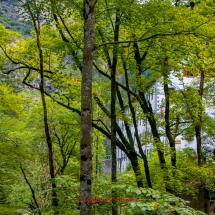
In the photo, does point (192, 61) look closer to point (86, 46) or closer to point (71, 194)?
point (86, 46)

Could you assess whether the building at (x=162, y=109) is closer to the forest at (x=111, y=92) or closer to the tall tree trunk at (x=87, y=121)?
the forest at (x=111, y=92)

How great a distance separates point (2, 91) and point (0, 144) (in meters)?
3.27

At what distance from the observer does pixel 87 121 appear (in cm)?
395

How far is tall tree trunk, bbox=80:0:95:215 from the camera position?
12.7 feet

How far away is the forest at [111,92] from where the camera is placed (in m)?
4.07

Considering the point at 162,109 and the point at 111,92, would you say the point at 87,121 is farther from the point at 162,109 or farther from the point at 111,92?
the point at 162,109

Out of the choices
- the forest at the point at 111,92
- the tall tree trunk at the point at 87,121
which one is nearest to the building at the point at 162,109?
the forest at the point at 111,92

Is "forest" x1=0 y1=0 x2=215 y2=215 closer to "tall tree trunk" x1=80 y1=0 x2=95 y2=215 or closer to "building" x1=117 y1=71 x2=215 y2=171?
"tall tree trunk" x1=80 y1=0 x2=95 y2=215

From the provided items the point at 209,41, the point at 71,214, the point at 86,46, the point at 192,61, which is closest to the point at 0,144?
the point at 71,214

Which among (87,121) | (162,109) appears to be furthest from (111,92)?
(162,109)

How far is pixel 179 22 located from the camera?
197 inches

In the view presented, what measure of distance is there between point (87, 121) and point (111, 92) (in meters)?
3.16

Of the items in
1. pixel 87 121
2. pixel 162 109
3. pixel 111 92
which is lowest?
pixel 87 121

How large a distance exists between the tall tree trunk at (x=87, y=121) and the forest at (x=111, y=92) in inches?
0.5
